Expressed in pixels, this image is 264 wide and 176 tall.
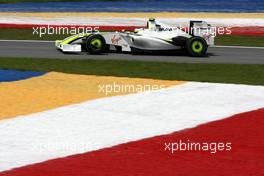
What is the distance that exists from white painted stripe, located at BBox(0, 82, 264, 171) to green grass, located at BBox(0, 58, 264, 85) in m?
2.03

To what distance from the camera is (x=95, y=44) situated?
2159 cm

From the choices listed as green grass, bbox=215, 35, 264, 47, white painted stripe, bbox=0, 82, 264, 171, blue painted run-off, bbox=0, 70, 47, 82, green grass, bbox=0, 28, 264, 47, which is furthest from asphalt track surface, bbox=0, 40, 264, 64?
white painted stripe, bbox=0, 82, 264, 171

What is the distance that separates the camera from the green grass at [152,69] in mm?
17141

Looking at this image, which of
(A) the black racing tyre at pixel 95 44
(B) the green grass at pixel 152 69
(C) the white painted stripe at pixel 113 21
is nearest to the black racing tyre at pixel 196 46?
(B) the green grass at pixel 152 69

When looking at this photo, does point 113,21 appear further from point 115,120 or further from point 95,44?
point 115,120

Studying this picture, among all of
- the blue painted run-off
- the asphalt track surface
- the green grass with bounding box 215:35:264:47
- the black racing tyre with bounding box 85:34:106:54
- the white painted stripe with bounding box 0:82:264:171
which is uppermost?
the black racing tyre with bounding box 85:34:106:54

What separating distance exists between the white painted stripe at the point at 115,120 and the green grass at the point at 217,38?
12.4m

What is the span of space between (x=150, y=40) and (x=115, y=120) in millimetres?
9982

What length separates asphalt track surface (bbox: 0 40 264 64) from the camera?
20.9 m

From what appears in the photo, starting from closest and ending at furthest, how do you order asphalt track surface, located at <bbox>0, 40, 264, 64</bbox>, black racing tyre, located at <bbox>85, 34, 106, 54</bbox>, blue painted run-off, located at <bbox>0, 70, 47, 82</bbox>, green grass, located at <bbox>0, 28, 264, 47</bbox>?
blue painted run-off, located at <bbox>0, 70, 47, 82</bbox>, asphalt track surface, located at <bbox>0, 40, 264, 64</bbox>, black racing tyre, located at <bbox>85, 34, 106, 54</bbox>, green grass, located at <bbox>0, 28, 264, 47</bbox>

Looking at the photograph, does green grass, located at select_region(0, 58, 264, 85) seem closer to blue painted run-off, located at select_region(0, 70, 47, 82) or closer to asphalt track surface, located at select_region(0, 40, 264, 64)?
asphalt track surface, located at select_region(0, 40, 264, 64)

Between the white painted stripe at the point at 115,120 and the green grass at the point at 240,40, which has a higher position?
the white painted stripe at the point at 115,120

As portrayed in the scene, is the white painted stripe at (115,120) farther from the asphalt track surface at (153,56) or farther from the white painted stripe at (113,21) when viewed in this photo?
the white painted stripe at (113,21)

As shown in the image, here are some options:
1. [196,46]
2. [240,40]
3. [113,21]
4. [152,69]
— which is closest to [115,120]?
[152,69]
